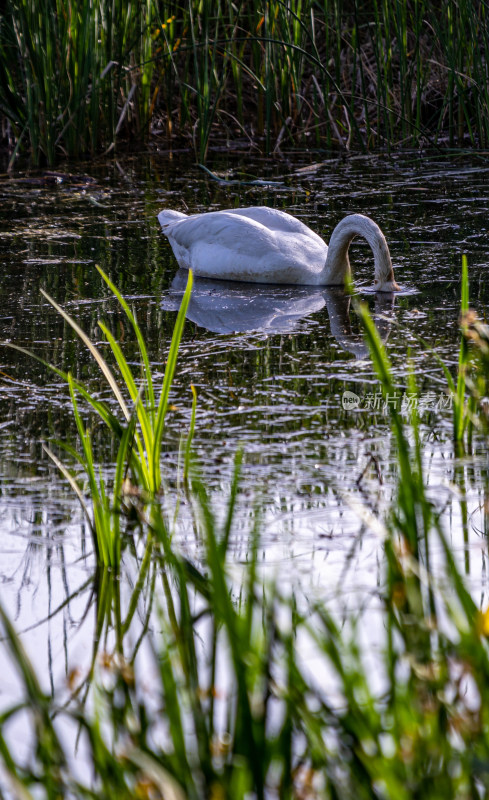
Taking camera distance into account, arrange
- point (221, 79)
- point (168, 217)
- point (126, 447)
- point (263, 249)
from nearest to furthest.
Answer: point (126, 447) → point (263, 249) → point (168, 217) → point (221, 79)

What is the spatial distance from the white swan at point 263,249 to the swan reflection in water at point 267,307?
0.07 meters

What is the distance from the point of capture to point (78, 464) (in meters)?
3.28

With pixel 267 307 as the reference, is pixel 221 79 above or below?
above

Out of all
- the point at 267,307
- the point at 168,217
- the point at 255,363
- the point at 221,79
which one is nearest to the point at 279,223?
the point at 267,307

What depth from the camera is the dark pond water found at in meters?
2.69

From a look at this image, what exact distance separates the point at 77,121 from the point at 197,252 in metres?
3.25

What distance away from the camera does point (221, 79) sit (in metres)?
8.69

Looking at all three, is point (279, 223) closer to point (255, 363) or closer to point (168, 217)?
point (168, 217)

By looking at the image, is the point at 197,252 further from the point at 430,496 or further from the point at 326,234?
the point at 430,496

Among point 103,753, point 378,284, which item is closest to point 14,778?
point 103,753

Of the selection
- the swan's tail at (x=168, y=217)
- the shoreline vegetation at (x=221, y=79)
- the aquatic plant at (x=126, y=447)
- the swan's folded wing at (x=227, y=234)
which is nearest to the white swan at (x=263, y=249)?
the swan's folded wing at (x=227, y=234)

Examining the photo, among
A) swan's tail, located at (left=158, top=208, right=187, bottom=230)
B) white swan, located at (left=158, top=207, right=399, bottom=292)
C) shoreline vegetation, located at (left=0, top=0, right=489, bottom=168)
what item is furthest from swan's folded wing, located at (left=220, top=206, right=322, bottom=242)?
shoreline vegetation, located at (left=0, top=0, right=489, bottom=168)

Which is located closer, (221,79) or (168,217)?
(168,217)

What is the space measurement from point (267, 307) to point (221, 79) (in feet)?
13.3
